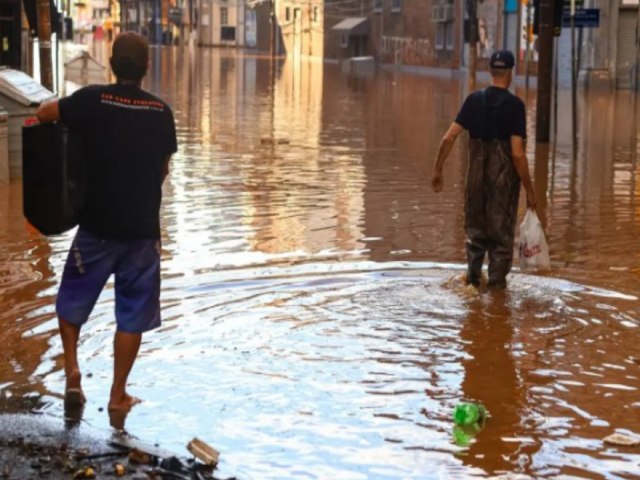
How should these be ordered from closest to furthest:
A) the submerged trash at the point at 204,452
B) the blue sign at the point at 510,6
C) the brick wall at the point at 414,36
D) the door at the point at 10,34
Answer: the submerged trash at the point at 204,452 → the door at the point at 10,34 → the blue sign at the point at 510,6 → the brick wall at the point at 414,36

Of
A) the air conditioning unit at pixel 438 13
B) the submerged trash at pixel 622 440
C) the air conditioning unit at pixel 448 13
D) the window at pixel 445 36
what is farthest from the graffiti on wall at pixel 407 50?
the submerged trash at pixel 622 440

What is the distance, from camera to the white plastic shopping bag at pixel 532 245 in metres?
9.71

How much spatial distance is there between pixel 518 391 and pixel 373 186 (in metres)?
9.18

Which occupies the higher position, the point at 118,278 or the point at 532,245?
the point at 118,278

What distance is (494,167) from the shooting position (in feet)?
30.8

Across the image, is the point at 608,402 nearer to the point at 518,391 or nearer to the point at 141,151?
the point at 518,391

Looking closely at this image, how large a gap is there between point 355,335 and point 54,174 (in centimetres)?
247

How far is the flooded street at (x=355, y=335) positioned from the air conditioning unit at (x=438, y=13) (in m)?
50.4

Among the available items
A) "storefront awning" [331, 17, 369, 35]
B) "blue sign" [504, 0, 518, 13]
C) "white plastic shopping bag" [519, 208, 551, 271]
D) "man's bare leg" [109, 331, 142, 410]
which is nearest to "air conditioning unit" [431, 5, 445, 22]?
"blue sign" [504, 0, 518, 13]

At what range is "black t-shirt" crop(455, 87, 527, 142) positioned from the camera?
9219 mm

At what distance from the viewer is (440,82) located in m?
53.2

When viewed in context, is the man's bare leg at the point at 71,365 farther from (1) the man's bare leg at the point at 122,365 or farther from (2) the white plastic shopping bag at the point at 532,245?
(2) the white plastic shopping bag at the point at 532,245

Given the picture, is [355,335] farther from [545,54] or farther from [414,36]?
[414,36]

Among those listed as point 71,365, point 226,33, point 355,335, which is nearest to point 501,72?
point 355,335
